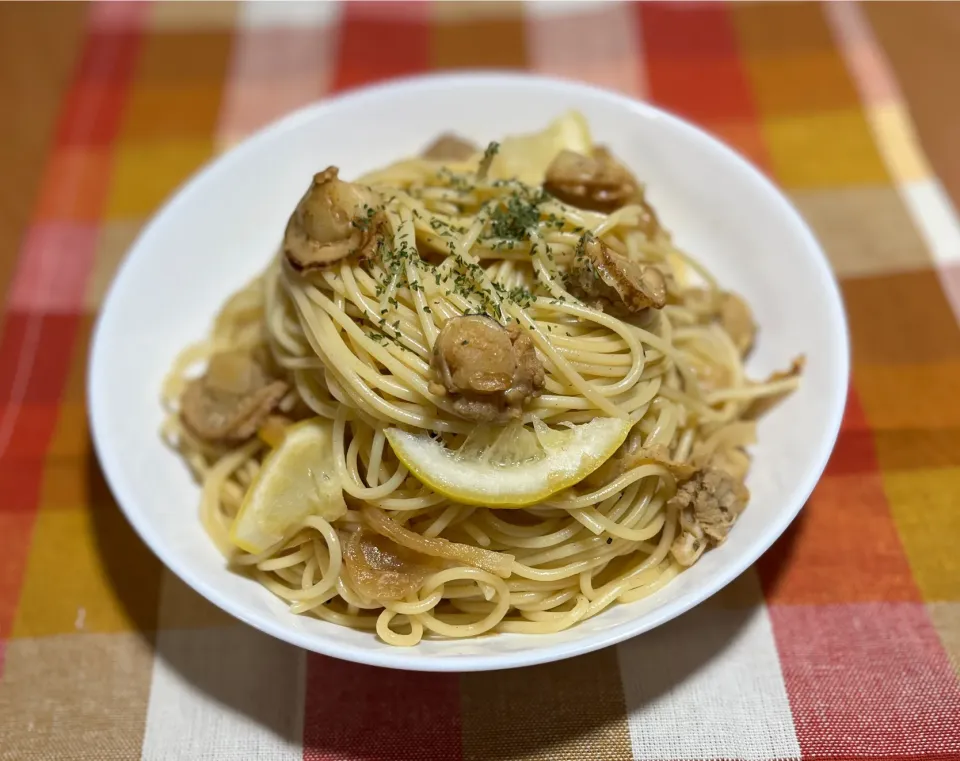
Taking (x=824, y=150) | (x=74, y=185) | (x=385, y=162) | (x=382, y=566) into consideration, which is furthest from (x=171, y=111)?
(x=824, y=150)

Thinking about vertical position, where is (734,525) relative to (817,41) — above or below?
below

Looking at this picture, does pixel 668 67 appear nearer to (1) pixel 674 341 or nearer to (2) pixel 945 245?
(2) pixel 945 245

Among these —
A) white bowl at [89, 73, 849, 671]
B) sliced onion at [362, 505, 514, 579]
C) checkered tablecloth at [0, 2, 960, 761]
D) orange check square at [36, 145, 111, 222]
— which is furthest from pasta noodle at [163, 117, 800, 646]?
orange check square at [36, 145, 111, 222]

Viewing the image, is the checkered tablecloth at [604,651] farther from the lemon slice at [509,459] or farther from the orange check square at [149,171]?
the lemon slice at [509,459]

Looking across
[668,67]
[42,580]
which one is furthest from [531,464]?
[668,67]

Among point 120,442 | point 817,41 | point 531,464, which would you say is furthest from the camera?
point 817,41

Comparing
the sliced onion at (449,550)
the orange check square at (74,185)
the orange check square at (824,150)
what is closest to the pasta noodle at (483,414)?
the sliced onion at (449,550)

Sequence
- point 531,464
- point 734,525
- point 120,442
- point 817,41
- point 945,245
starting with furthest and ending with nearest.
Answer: point 817,41 → point 945,245 → point 120,442 → point 734,525 → point 531,464

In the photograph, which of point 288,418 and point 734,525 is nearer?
point 734,525
